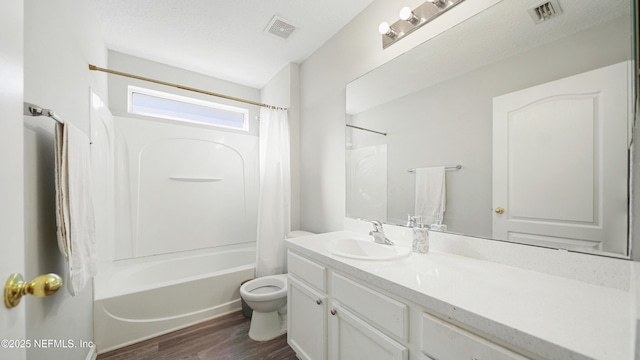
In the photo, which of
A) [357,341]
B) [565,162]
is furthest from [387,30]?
[357,341]

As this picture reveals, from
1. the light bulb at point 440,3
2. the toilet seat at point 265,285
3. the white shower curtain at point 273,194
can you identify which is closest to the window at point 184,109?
the white shower curtain at point 273,194

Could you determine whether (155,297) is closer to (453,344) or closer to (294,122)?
(294,122)

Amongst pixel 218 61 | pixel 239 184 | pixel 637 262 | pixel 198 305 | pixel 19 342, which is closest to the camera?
pixel 19 342

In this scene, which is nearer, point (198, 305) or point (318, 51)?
point (198, 305)

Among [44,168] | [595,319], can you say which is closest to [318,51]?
[44,168]

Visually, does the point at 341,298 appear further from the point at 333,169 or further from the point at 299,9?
the point at 299,9

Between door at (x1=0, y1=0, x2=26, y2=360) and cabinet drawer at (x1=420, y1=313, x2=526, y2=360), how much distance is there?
1.03m

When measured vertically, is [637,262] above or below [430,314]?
above

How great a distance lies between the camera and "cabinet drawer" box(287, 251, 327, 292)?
124cm

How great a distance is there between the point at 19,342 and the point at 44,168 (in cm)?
88

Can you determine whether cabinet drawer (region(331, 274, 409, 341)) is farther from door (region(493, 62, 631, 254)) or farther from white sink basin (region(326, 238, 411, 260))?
door (region(493, 62, 631, 254))

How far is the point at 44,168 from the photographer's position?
1034 millimetres

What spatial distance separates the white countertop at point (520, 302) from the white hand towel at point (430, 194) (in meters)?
0.28

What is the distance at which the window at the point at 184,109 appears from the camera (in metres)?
2.55
